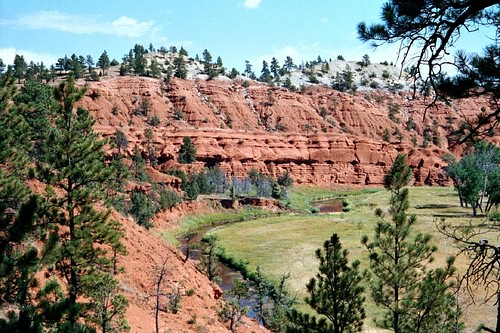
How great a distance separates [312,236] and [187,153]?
167 ft

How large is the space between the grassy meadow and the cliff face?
76.1 ft

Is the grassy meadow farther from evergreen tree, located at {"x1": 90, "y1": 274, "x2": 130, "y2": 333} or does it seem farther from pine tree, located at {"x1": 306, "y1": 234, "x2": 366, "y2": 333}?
evergreen tree, located at {"x1": 90, "y1": 274, "x2": 130, "y2": 333}

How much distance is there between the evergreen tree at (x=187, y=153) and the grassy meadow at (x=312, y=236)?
24832 mm

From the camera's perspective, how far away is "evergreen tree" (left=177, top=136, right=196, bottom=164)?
102500mm

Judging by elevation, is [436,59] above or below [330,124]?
below

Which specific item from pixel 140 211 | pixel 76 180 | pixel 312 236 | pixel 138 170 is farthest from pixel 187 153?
pixel 76 180

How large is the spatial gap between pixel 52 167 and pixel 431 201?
274 ft

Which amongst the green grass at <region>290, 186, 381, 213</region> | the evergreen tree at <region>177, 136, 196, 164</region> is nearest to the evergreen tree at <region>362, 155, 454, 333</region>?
the green grass at <region>290, 186, 381, 213</region>

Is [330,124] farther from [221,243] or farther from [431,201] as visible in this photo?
[221,243]

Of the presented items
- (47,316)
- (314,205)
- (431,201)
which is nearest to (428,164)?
(431,201)

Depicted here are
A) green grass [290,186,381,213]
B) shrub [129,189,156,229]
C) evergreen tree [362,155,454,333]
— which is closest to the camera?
evergreen tree [362,155,454,333]

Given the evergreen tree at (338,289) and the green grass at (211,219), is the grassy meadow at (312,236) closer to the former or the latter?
the green grass at (211,219)

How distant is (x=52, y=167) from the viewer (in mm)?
20484

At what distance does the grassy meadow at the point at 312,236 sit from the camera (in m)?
39.6
